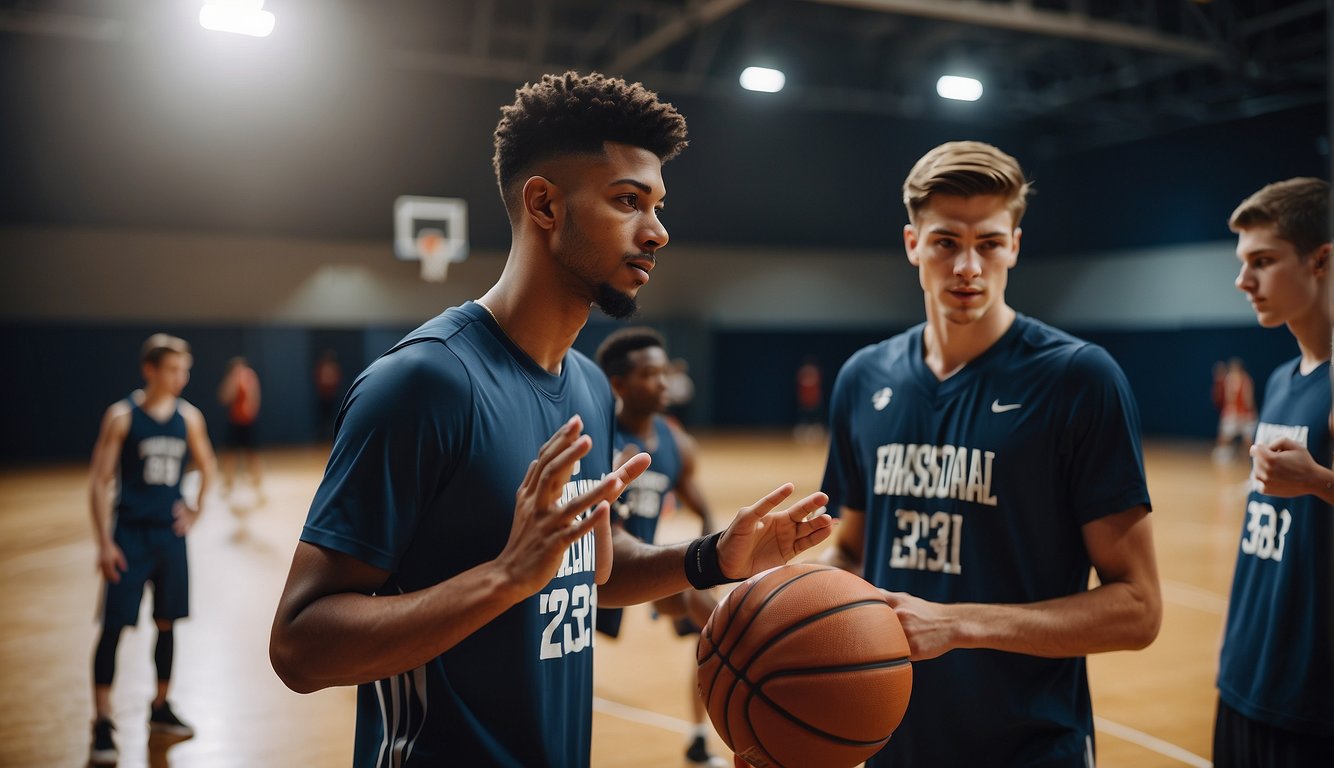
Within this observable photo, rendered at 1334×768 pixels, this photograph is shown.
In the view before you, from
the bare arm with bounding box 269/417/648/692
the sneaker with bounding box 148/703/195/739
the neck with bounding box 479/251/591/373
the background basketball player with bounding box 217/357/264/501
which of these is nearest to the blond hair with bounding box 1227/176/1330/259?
the neck with bounding box 479/251/591/373

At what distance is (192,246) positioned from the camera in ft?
54.2

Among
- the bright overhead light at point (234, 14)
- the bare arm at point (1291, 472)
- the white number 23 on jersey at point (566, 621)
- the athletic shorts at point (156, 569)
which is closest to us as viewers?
the white number 23 on jersey at point (566, 621)

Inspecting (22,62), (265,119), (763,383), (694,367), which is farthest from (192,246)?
(763,383)

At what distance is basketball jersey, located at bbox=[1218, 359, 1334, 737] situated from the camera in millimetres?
2502

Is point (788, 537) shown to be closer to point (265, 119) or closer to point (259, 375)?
point (265, 119)

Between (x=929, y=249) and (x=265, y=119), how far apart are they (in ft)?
52.1

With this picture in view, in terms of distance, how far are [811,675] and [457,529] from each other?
0.69m

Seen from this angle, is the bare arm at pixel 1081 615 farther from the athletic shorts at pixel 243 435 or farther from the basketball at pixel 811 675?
the athletic shorts at pixel 243 435

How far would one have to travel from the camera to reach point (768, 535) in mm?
2055

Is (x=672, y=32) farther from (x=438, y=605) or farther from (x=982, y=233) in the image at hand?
(x=438, y=605)

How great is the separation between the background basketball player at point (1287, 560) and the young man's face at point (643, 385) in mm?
2721

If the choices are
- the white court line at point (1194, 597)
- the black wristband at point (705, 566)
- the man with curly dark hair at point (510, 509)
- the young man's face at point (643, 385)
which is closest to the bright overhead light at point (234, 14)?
the young man's face at point (643, 385)

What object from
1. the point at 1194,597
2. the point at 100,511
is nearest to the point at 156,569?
the point at 100,511

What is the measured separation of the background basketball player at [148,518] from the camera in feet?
15.8
